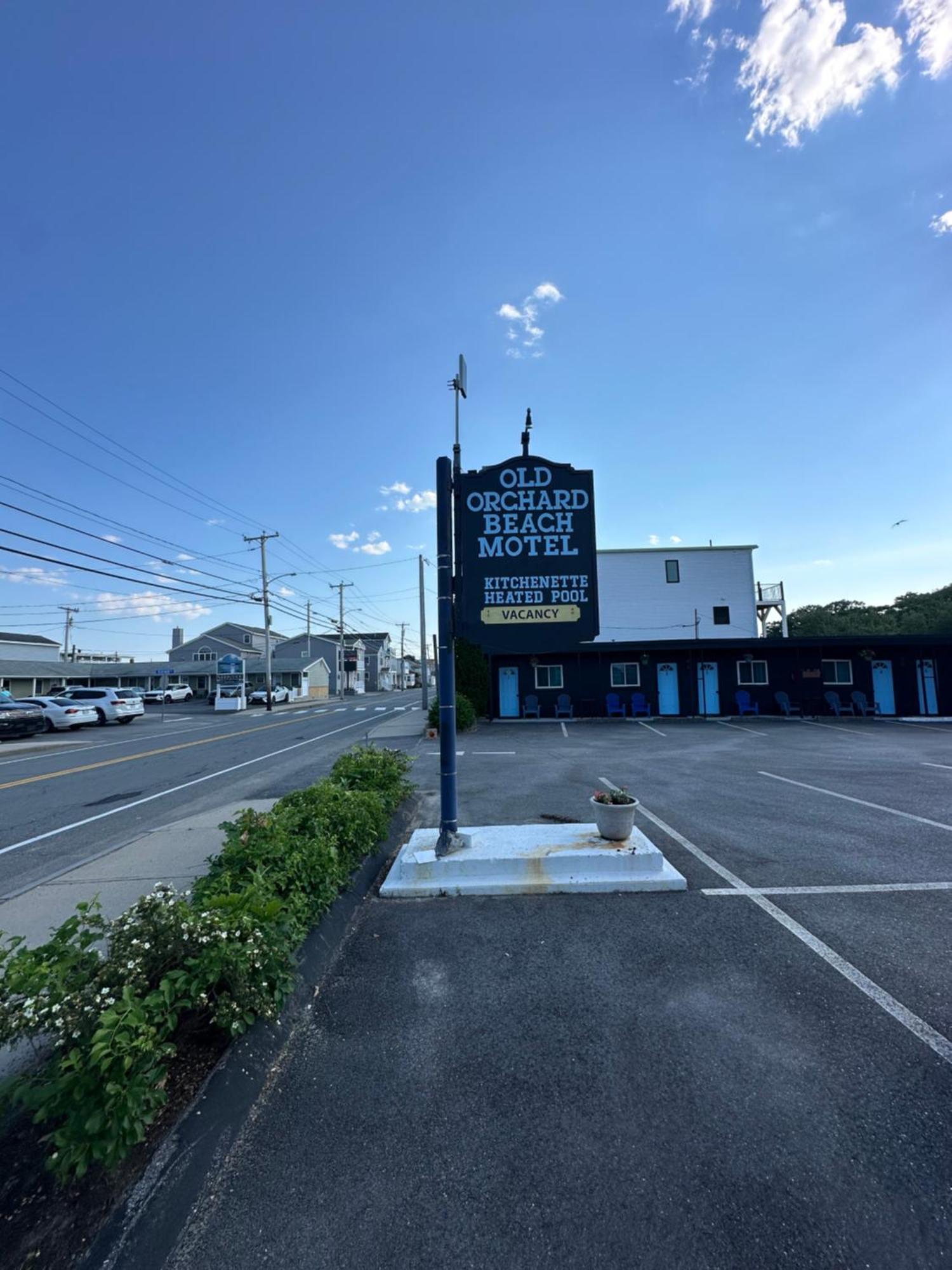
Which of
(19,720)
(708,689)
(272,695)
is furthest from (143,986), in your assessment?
(272,695)

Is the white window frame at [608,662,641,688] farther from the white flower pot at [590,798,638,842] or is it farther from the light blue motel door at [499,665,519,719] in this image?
the white flower pot at [590,798,638,842]

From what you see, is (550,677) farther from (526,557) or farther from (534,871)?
(534,871)

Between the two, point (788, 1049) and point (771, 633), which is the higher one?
point (771, 633)

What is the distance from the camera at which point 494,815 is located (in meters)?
7.31

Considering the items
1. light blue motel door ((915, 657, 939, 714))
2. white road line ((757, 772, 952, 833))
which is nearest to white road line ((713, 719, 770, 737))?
white road line ((757, 772, 952, 833))

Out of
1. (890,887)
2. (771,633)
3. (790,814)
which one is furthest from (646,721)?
(771,633)

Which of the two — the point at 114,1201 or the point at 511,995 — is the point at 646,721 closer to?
the point at 511,995

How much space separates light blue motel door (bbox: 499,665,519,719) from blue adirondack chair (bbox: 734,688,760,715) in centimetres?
923

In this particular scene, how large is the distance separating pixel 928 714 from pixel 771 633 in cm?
2472

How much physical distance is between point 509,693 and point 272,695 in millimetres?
26657

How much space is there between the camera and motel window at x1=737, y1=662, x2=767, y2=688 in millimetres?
22422

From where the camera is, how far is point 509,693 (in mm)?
23156

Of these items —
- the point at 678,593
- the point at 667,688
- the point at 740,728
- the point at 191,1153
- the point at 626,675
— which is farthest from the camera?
the point at 678,593

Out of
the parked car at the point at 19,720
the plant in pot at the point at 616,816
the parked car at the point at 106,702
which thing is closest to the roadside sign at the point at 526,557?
the plant in pot at the point at 616,816
